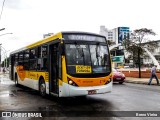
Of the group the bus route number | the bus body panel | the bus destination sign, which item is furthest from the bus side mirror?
the bus body panel

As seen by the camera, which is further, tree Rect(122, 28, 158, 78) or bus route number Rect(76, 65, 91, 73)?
tree Rect(122, 28, 158, 78)

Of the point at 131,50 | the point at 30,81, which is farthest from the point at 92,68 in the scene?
the point at 131,50

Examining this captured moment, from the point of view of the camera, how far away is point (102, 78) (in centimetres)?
1279

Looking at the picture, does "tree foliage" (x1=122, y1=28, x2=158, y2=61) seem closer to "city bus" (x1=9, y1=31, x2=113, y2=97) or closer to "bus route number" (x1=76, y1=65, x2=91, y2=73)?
"city bus" (x1=9, y1=31, x2=113, y2=97)

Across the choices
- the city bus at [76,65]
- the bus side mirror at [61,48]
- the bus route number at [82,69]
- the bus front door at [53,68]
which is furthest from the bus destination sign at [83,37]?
the bus route number at [82,69]

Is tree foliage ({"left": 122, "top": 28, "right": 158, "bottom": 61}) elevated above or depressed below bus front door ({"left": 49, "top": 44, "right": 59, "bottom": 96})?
above

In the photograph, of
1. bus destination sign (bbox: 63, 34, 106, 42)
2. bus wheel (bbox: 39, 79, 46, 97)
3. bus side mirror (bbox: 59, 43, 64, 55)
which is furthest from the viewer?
bus wheel (bbox: 39, 79, 46, 97)

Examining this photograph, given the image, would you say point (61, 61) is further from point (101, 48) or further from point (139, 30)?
point (139, 30)

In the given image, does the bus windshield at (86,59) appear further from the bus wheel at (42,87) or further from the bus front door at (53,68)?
the bus wheel at (42,87)

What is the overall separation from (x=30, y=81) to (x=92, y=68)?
6.29 meters

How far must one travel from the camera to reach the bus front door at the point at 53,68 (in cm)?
1337

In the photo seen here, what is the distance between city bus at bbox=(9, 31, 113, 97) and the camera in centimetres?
1220

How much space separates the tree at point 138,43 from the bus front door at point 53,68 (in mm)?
21567

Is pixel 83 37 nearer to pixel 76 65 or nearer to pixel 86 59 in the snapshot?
pixel 86 59
